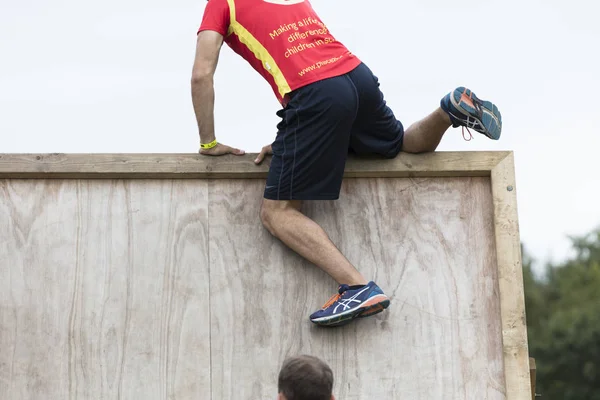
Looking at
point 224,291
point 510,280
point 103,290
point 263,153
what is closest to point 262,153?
point 263,153

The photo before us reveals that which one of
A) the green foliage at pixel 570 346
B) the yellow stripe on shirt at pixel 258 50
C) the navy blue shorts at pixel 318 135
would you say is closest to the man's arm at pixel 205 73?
the yellow stripe on shirt at pixel 258 50

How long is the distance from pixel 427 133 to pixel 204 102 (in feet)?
4.24

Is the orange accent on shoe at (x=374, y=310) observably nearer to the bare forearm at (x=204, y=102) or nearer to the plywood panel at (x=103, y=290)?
the plywood panel at (x=103, y=290)

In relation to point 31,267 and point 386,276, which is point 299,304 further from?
point 31,267

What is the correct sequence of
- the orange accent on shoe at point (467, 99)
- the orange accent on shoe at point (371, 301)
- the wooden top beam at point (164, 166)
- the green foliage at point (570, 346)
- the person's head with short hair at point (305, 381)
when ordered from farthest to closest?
the green foliage at point (570, 346)
the wooden top beam at point (164, 166)
the orange accent on shoe at point (467, 99)
the orange accent on shoe at point (371, 301)
the person's head with short hair at point (305, 381)

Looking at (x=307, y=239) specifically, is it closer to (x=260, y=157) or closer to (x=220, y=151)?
(x=260, y=157)

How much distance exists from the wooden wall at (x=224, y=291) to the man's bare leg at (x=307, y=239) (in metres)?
0.16

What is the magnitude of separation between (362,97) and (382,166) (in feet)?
1.55

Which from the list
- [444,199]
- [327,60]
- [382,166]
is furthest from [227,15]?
[444,199]

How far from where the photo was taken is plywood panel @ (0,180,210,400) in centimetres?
570

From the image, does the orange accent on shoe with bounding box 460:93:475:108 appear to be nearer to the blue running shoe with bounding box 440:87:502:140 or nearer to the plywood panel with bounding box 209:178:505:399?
the blue running shoe with bounding box 440:87:502:140

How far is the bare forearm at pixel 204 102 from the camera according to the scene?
5.83 meters

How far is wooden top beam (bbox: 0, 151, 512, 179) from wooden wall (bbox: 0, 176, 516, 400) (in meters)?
0.05

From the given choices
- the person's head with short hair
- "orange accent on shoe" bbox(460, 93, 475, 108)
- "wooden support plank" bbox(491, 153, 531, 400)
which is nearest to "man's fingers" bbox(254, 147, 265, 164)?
"orange accent on shoe" bbox(460, 93, 475, 108)
